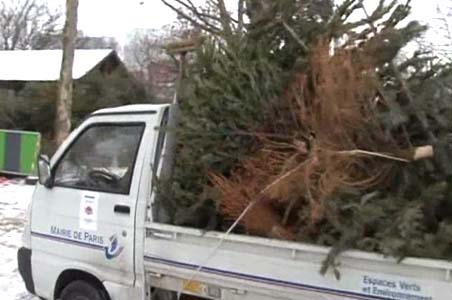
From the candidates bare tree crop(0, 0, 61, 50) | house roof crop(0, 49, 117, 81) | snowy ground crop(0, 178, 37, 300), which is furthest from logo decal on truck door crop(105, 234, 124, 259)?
bare tree crop(0, 0, 61, 50)

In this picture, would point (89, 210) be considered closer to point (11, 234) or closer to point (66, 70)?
point (11, 234)

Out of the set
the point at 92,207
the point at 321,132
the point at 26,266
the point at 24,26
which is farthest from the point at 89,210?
the point at 24,26

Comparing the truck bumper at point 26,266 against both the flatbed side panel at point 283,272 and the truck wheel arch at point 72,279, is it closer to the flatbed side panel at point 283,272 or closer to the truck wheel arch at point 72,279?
the truck wheel arch at point 72,279

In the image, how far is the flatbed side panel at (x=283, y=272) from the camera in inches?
120

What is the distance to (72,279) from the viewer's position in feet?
16.0

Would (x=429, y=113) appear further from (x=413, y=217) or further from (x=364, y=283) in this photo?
(x=364, y=283)

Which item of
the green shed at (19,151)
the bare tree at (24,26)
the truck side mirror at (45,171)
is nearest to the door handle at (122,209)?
the truck side mirror at (45,171)

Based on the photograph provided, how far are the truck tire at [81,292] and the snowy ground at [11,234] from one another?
4.93ft

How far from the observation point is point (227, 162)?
389 cm

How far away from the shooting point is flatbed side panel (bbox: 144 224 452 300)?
3.06 m

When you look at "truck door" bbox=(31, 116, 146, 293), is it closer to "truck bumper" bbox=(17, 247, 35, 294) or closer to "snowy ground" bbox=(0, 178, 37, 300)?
"truck bumper" bbox=(17, 247, 35, 294)

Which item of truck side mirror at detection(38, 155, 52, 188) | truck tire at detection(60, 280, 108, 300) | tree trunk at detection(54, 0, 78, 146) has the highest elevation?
tree trunk at detection(54, 0, 78, 146)

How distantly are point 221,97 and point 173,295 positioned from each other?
1.38 metres

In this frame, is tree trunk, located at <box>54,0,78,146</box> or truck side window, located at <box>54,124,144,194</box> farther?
tree trunk, located at <box>54,0,78,146</box>
